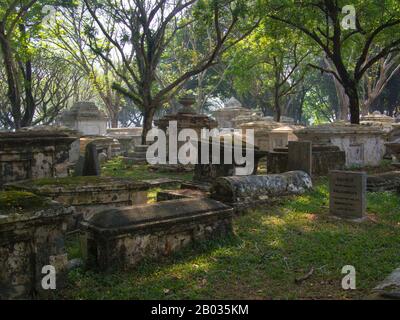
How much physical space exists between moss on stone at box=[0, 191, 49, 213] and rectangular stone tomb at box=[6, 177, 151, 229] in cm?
209

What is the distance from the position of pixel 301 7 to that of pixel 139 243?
12012 mm

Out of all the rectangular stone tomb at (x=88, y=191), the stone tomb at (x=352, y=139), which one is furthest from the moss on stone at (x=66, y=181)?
the stone tomb at (x=352, y=139)

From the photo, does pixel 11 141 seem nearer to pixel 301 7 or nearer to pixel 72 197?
pixel 72 197

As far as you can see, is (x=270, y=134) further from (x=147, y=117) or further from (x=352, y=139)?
(x=147, y=117)

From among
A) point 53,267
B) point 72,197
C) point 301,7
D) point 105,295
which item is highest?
point 301,7

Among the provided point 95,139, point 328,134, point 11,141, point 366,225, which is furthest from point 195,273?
point 95,139

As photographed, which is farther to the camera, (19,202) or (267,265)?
(267,265)

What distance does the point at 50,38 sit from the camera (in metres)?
23.5

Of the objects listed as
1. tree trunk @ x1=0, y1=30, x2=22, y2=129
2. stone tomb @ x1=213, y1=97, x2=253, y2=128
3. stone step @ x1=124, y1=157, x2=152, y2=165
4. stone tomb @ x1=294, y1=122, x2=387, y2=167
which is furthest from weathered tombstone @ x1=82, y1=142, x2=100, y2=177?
stone tomb @ x1=213, y1=97, x2=253, y2=128

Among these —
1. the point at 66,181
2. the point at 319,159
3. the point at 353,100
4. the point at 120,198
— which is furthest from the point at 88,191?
the point at 353,100

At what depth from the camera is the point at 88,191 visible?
7.50 meters

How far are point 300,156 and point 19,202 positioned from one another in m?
8.13
